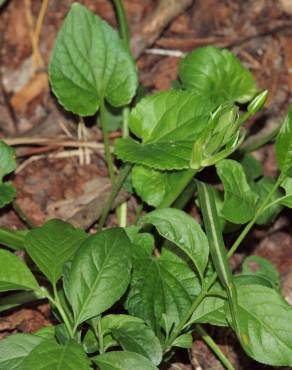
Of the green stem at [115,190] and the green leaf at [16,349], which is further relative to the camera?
the green stem at [115,190]

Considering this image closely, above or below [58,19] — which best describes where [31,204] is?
below

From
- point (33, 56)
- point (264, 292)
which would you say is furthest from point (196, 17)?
point (264, 292)

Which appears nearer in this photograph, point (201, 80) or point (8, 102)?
point (201, 80)

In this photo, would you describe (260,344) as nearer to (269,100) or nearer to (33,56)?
(269,100)

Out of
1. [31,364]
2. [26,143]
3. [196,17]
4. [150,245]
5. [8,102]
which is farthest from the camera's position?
[196,17]

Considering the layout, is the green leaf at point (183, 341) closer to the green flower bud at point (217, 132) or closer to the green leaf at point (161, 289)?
the green leaf at point (161, 289)

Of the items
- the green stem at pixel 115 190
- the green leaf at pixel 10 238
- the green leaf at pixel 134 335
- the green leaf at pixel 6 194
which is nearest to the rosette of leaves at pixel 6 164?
the green leaf at pixel 6 194
